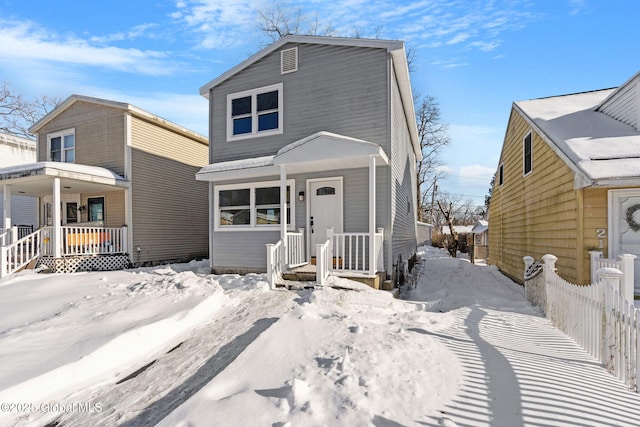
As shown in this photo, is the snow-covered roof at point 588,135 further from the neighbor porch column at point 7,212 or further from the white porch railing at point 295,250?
the neighbor porch column at point 7,212

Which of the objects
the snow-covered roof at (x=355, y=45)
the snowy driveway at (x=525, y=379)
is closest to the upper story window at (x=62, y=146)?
the snow-covered roof at (x=355, y=45)

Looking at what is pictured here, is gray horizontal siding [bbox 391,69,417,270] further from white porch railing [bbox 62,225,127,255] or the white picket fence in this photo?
white porch railing [bbox 62,225,127,255]

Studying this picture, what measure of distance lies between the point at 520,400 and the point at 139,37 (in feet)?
36.6

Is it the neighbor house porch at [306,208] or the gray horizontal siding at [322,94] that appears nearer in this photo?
the neighbor house porch at [306,208]

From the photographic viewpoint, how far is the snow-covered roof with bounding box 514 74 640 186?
5727 millimetres

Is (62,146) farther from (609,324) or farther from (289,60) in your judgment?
(609,324)

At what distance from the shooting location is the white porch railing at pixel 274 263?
23.6ft

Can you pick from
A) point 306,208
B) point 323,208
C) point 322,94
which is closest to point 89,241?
point 306,208

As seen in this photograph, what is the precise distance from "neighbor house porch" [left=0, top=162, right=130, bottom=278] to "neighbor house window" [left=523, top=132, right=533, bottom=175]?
13.5 m

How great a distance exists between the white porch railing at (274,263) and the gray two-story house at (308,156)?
3cm

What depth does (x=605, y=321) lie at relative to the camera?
372cm

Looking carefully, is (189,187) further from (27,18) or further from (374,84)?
(374,84)

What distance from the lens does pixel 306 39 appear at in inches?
353

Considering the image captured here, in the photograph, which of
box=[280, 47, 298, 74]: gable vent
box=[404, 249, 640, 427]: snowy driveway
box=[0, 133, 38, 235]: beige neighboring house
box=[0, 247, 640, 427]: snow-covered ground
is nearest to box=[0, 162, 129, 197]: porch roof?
box=[0, 133, 38, 235]: beige neighboring house
